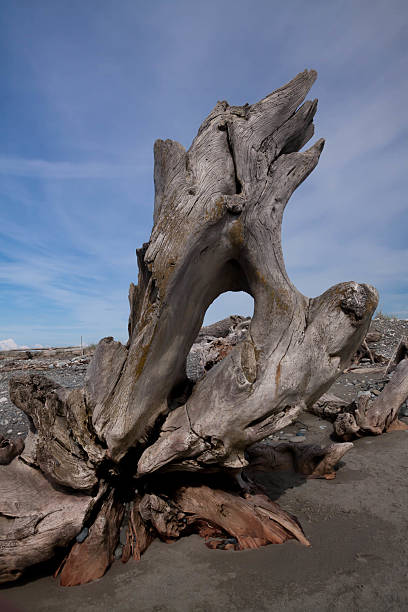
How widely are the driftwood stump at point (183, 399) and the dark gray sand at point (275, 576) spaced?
197 millimetres

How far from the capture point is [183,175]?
3984 millimetres

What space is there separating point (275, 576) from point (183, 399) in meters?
1.78

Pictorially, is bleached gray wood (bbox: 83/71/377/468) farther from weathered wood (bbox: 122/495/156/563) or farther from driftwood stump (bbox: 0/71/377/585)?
weathered wood (bbox: 122/495/156/563)

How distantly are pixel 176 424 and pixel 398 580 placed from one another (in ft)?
7.19

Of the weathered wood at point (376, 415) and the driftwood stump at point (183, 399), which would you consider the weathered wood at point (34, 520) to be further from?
the weathered wood at point (376, 415)

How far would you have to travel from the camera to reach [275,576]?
3.12m

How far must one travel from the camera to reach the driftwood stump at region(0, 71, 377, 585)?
3.59 m

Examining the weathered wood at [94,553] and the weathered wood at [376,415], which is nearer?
the weathered wood at [94,553]

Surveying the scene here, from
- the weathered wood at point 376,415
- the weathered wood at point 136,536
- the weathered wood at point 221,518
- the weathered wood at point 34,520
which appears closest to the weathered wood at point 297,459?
the weathered wood at point 221,518

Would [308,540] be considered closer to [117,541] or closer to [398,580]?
[398,580]

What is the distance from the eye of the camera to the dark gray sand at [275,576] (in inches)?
111

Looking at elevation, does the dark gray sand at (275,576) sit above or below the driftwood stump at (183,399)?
below

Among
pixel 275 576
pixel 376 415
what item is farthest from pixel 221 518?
pixel 376 415

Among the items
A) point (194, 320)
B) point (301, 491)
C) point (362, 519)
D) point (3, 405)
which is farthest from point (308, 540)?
point (3, 405)
